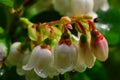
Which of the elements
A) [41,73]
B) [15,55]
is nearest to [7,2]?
[15,55]

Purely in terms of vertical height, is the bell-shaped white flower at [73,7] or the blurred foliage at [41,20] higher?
the bell-shaped white flower at [73,7]

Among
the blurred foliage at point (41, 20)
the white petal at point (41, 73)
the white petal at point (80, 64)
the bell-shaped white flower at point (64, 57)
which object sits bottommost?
the blurred foliage at point (41, 20)

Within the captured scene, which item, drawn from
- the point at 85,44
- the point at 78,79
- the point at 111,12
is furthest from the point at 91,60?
the point at 111,12

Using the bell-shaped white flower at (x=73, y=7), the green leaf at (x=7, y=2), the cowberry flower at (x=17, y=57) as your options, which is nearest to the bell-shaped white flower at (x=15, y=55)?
the cowberry flower at (x=17, y=57)

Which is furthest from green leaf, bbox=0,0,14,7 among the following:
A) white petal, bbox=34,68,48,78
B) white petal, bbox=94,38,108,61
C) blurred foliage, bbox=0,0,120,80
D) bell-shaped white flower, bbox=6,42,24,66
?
white petal, bbox=94,38,108,61

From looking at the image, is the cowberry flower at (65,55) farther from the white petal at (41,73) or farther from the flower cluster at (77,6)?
the flower cluster at (77,6)

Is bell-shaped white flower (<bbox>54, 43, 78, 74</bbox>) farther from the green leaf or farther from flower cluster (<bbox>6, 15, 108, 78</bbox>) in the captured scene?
the green leaf

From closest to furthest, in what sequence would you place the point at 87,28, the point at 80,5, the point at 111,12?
the point at 87,28 → the point at 80,5 → the point at 111,12

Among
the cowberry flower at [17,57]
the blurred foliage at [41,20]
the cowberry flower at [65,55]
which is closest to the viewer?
the cowberry flower at [65,55]

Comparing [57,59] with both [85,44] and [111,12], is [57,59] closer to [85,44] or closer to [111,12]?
[85,44]
